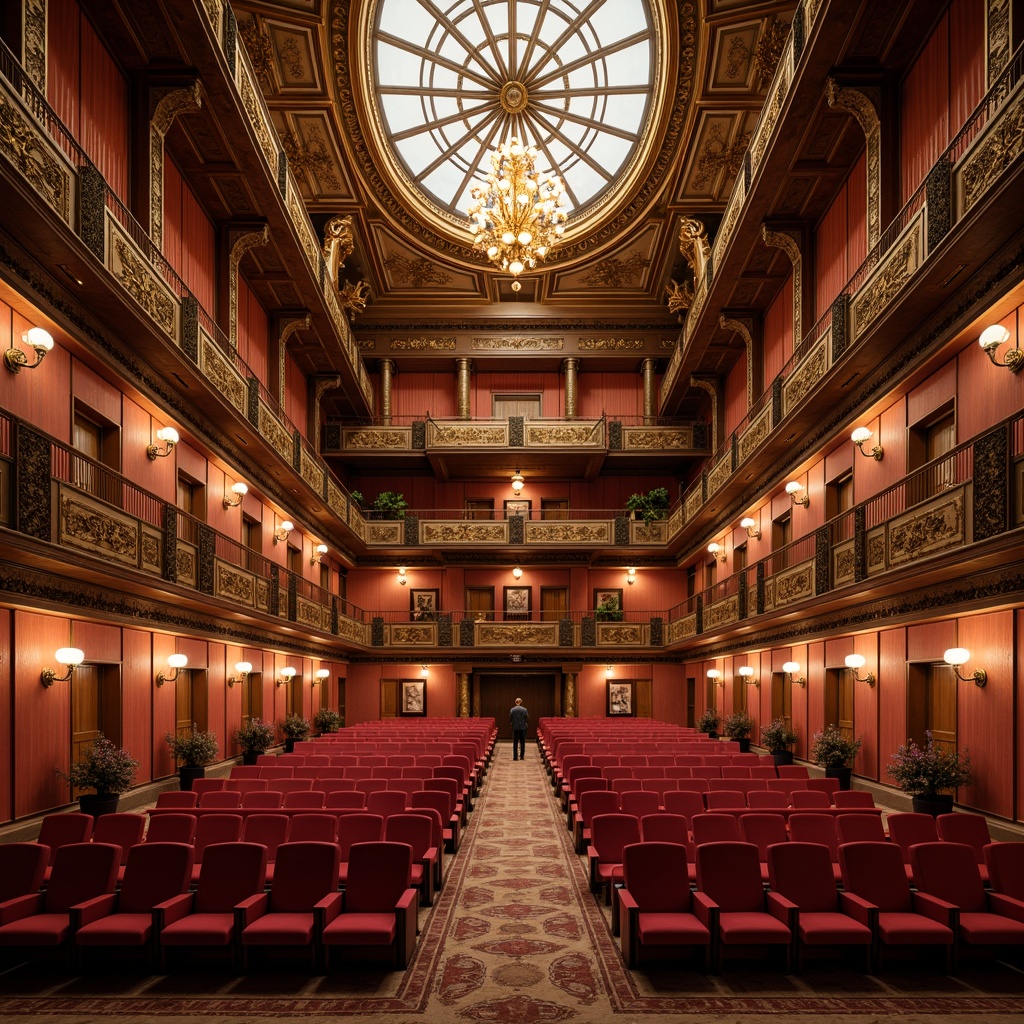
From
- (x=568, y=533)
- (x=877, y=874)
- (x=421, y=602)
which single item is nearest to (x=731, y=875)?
(x=877, y=874)

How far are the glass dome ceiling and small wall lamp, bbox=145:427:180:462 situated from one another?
47.5 feet

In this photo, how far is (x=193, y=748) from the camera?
15500 millimetres

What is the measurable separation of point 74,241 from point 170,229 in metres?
6.76

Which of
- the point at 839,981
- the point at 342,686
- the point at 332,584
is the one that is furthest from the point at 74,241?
the point at 342,686

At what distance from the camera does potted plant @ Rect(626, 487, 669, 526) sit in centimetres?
3319

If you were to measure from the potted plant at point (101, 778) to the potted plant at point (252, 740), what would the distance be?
6693mm

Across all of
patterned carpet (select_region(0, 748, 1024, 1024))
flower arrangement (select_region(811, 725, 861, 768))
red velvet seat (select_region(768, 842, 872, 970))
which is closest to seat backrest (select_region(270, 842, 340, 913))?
patterned carpet (select_region(0, 748, 1024, 1024))

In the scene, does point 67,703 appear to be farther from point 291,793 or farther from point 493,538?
point 493,538

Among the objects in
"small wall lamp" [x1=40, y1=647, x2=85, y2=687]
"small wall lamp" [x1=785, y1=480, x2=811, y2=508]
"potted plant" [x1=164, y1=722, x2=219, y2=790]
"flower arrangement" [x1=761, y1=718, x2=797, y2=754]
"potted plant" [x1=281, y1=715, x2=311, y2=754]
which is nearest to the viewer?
"small wall lamp" [x1=40, y1=647, x2=85, y2=687]

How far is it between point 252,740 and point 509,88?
70.1ft

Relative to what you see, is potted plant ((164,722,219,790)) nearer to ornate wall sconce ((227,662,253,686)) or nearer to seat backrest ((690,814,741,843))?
ornate wall sconce ((227,662,253,686))

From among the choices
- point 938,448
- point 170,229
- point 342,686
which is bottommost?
point 342,686

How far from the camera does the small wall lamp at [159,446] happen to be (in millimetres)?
15391

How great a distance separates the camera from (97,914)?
7.05 m
